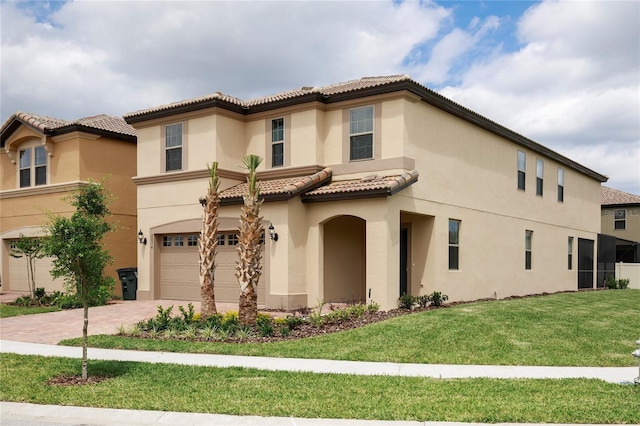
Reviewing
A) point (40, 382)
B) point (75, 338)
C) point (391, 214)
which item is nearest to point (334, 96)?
point (391, 214)

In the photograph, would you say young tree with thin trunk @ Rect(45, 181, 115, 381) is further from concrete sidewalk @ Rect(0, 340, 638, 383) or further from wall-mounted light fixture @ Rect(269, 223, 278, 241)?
wall-mounted light fixture @ Rect(269, 223, 278, 241)

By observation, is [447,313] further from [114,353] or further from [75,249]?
[75,249]

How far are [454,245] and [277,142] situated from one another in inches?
272

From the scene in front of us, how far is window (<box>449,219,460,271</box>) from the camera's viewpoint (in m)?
20.8

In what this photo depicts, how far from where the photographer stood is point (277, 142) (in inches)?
819

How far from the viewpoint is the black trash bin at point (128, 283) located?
2242 cm

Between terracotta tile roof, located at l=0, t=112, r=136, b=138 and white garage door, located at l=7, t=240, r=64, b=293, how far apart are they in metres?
5.26

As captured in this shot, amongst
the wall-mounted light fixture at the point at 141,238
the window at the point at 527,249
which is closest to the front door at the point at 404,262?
the window at the point at 527,249

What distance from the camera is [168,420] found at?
7629mm

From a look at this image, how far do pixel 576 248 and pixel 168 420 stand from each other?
2801cm

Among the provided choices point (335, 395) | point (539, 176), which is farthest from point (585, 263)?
point (335, 395)

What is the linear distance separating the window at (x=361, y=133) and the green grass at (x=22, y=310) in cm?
1071

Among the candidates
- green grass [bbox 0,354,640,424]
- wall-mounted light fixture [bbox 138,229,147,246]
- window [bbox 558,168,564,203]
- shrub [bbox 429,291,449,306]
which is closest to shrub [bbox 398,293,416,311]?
shrub [bbox 429,291,449,306]

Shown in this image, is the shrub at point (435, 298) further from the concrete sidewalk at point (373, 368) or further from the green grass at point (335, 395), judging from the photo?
A: the green grass at point (335, 395)
